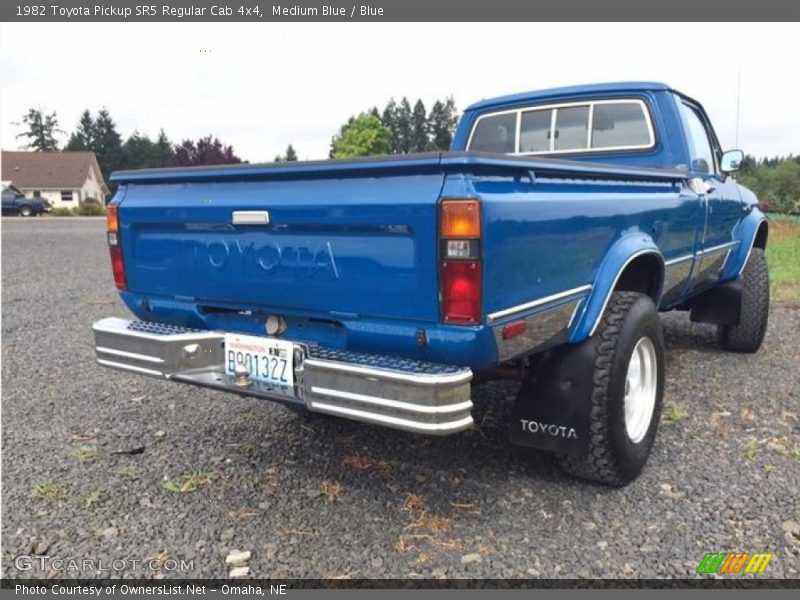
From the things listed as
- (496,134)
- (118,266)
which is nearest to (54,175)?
(496,134)

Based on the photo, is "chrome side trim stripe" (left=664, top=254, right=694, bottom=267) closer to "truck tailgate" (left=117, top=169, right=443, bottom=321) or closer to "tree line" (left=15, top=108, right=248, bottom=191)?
"truck tailgate" (left=117, top=169, right=443, bottom=321)

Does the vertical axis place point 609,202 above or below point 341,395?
above

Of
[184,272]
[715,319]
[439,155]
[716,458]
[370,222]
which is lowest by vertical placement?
[716,458]

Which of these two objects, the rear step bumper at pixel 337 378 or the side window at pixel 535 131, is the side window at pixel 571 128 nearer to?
the side window at pixel 535 131

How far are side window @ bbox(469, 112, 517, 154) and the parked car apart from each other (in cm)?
3607

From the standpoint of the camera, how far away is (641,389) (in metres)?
3.22

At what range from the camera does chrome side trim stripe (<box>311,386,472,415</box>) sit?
2.13m

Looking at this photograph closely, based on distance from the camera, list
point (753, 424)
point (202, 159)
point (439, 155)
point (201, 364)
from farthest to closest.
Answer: point (202, 159), point (753, 424), point (201, 364), point (439, 155)

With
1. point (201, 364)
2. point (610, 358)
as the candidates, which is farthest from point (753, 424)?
point (201, 364)

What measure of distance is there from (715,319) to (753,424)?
1.65 m

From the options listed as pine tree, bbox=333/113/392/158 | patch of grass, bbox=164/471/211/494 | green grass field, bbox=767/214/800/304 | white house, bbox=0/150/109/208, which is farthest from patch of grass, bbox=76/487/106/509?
white house, bbox=0/150/109/208

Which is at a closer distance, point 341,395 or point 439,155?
point 439,155

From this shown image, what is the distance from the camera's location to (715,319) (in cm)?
517

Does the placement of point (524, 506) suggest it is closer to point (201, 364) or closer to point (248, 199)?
point (201, 364)
